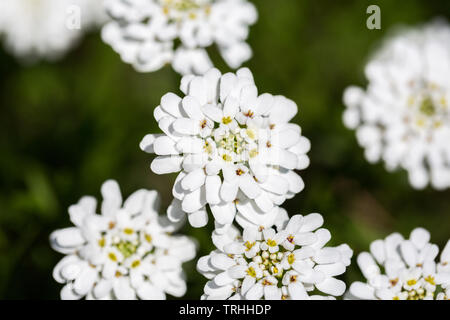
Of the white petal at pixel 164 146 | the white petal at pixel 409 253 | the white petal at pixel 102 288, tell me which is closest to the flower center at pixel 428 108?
the white petal at pixel 409 253

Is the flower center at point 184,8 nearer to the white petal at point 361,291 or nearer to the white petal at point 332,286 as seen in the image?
the white petal at point 332,286

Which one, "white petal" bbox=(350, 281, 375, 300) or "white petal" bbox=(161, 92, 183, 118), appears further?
"white petal" bbox=(350, 281, 375, 300)

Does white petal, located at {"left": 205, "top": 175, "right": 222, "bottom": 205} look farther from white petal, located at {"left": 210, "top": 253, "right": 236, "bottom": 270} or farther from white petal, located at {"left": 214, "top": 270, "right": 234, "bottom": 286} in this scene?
white petal, located at {"left": 214, "top": 270, "right": 234, "bottom": 286}

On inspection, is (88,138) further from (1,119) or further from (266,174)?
(266,174)

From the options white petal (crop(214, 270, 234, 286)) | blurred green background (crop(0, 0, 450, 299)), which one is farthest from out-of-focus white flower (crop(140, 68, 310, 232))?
blurred green background (crop(0, 0, 450, 299))

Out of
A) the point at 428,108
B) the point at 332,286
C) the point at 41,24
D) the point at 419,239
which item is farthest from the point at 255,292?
the point at 41,24
